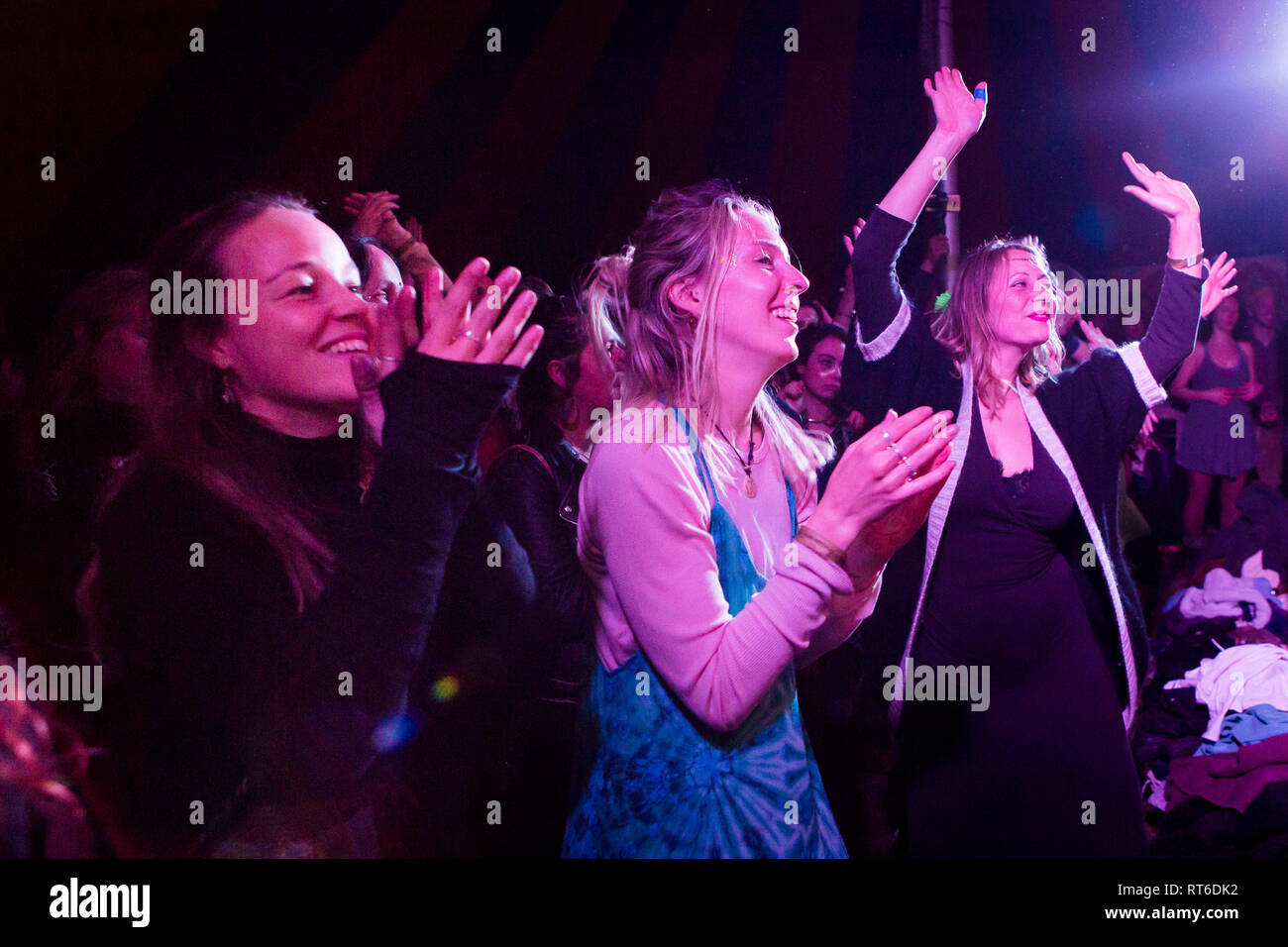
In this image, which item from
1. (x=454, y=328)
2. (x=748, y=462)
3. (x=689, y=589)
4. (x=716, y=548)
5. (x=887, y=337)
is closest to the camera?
(x=689, y=589)

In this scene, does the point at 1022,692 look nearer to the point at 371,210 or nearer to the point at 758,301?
the point at 758,301

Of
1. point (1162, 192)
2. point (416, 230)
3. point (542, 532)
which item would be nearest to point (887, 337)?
point (1162, 192)

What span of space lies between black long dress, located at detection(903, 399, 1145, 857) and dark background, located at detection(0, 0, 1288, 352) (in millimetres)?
657

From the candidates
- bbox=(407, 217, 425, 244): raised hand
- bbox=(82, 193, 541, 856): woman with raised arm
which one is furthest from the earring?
bbox=(407, 217, 425, 244): raised hand

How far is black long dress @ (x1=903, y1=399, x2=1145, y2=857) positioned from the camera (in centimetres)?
246

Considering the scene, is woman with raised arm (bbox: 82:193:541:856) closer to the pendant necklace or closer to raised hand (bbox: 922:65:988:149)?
the pendant necklace

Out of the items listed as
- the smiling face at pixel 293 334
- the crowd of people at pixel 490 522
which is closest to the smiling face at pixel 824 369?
the crowd of people at pixel 490 522

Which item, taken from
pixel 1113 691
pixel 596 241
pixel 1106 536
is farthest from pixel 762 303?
pixel 1113 691

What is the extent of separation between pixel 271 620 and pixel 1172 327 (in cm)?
224

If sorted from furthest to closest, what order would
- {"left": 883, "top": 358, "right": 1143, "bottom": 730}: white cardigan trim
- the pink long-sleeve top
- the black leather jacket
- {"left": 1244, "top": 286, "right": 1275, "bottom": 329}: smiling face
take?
{"left": 1244, "top": 286, "right": 1275, "bottom": 329}: smiling face, {"left": 883, "top": 358, "right": 1143, "bottom": 730}: white cardigan trim, the black leather jacket, the pink long-sleeve top

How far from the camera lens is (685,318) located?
2.11 meters
